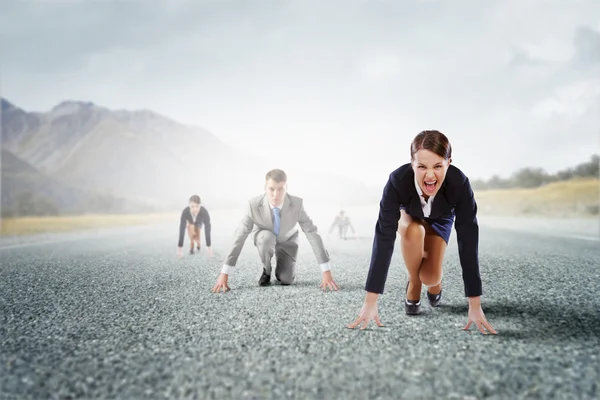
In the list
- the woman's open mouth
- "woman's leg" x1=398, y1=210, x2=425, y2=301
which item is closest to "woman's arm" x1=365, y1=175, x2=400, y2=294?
the woman's open mouth

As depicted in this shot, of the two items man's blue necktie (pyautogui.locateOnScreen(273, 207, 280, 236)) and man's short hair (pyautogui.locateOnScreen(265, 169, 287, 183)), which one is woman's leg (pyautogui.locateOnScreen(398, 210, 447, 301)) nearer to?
man's short hair (pyautogui.locateOnScreen(265, 169, 287, 183))

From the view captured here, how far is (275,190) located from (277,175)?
0.47 ft

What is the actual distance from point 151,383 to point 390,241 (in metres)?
1.52

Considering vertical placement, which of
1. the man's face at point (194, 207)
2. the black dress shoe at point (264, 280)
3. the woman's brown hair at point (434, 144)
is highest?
the woman's brown hair at point (434, 144)

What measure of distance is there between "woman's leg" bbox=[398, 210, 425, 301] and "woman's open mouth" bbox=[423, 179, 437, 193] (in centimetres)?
40

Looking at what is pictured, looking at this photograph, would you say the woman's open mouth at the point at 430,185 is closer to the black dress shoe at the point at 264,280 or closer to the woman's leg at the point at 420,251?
the woman's leg at the point at 420,251

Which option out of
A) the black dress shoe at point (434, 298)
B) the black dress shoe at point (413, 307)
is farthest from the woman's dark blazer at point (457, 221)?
the black dress shoe at point (434, 298)

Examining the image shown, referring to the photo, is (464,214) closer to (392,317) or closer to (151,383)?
(392,317)

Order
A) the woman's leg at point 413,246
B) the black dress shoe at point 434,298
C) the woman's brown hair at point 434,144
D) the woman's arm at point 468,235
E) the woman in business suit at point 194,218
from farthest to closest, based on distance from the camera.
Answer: the woman in business suit at point 194,218 < the black dress shoe at point 434,298 < the woman's leg at point 413,246 < the woman's arm at point 468,235 < the woman's brown hair at point 434,144

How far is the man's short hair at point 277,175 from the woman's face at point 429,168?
5.29ft

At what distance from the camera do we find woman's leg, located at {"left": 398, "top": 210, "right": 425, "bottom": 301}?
9.44 ft

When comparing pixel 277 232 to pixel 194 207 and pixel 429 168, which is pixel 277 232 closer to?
pixel 429 168

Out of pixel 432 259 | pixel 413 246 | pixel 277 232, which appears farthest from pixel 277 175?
pixel 432 259

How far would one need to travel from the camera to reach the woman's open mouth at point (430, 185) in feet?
8.17
